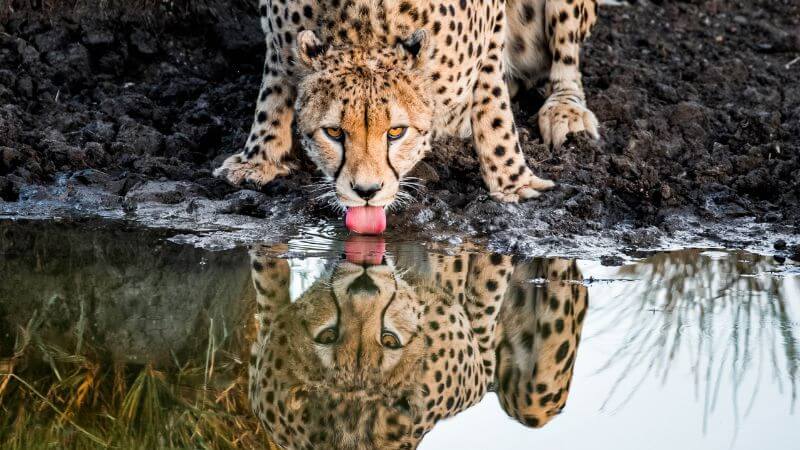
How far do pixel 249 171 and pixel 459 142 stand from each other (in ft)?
3.67

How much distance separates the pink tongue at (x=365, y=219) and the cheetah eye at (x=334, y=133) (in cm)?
32

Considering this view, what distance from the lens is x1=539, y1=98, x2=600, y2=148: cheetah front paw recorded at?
6.16 m

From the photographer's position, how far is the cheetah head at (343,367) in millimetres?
3346

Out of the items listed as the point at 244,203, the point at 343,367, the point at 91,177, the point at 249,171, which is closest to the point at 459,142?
the point at 249,171

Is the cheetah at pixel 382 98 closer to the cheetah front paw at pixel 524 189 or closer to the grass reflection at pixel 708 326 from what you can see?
the cheetah front paw at pixel 524 189

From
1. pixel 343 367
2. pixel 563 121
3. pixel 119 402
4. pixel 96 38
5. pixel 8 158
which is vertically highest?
pixel 96 38

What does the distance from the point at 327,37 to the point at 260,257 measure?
1003mm

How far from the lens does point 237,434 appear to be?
3.38 meters

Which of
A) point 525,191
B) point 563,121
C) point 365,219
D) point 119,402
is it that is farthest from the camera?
point 563,121

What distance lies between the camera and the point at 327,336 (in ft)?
12.7

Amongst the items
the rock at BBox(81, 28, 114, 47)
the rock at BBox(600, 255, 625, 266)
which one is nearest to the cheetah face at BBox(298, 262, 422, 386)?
the rock at BBox(600, 255, 625, 266)

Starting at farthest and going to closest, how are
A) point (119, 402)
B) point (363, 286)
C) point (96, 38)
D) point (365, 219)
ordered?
1. point (96, 38)
2. point (365, 219)
3. point (363, 286)
4. point (119, 402)

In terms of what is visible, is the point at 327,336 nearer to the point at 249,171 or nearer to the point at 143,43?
the point at 249,171

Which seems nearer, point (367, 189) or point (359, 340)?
point (359, 340)
